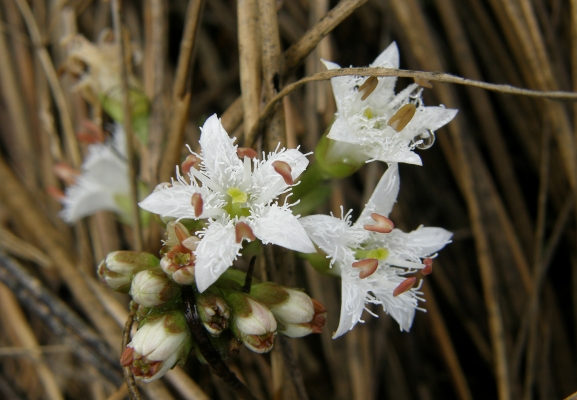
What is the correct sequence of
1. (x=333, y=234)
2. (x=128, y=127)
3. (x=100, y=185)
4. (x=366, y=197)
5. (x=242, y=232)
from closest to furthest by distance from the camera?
(x=242, y=232) → (x=333, y=234) → (x=128, y=127) → (x=100, y=185) → (x=366, y=197)

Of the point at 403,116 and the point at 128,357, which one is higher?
the point at 403,116

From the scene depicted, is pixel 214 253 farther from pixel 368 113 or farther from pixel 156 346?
pixel 368 113

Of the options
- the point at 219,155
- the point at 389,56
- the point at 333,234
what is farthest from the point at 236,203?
the point at 389,56

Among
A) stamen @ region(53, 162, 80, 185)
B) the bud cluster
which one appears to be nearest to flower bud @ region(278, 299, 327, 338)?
the bud cluster

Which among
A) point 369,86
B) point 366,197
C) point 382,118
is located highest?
point 369,86

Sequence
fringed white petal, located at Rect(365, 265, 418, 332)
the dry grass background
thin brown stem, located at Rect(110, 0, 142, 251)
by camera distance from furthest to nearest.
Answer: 1. the dry grass background
2. thin brown stem, located at Rect(110, 0, 142, 251)
3. fringed white petal, located at Rect(365, 265, 418, 332)

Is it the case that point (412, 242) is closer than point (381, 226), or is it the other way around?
point (381, 226)

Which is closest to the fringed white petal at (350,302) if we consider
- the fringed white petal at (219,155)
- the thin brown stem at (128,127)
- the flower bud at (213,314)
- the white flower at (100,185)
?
the flower bud at (213,314)

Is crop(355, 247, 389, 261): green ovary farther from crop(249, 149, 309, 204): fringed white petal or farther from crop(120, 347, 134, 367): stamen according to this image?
crop(120, 347, 134, 367): stamen
